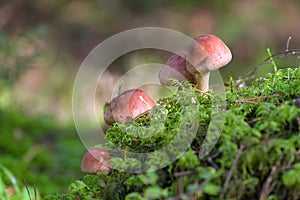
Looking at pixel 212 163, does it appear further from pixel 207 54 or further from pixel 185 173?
pixel 207 54

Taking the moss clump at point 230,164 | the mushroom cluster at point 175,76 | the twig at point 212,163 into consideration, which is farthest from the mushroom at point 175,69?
the twig at point 212,163

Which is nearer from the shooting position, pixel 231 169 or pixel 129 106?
pixel 231 169

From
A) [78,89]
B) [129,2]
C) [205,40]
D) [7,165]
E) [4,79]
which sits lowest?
[205,40]

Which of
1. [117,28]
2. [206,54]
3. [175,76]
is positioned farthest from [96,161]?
[117,28]

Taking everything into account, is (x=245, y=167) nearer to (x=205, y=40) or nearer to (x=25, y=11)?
(x=205, y=40)

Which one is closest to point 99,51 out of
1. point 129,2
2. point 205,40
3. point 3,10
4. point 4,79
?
point 129,2

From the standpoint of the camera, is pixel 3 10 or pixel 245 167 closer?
pixel 245 167
